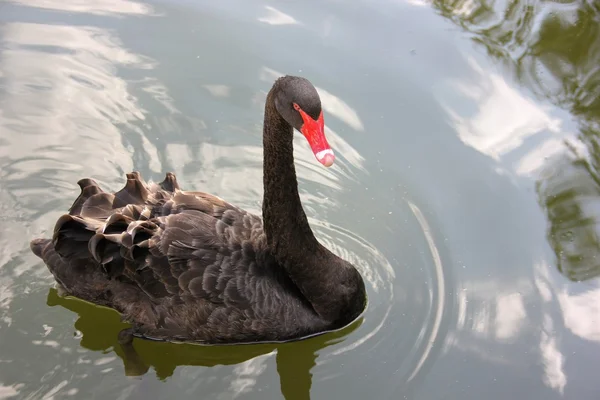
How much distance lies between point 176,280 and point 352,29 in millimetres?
3584

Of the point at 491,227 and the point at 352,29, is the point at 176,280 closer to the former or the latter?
the point at 491,227

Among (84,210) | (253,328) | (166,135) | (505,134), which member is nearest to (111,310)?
(84,210)

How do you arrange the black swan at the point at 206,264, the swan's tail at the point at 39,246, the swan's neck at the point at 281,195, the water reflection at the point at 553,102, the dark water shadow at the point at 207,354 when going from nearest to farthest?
the swan's neck at the point at 281,195 < the black swan at the point at 206,264 < the dark water shadow at the point at 207,354 < the swan's tail at the point at 39,246 < the water reflection at the point at 553,102

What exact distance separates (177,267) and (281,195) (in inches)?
27.0

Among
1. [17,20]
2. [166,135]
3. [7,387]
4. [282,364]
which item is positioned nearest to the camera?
[7,387]

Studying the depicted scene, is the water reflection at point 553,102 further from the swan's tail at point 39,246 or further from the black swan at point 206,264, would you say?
the swan's tail at point 39,246

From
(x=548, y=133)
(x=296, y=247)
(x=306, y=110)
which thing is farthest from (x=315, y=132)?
(x=548, y=133)

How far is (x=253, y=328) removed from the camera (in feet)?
12.4

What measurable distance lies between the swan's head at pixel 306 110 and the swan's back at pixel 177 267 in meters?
0.88

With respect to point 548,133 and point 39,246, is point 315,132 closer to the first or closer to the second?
point 39,246

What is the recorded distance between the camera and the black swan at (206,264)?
3.67m

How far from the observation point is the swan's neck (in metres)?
3.47

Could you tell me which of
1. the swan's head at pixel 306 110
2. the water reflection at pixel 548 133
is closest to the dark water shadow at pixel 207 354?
the water reflection at pixel 548 133

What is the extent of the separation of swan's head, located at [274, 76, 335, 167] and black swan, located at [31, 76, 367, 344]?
215 mm
